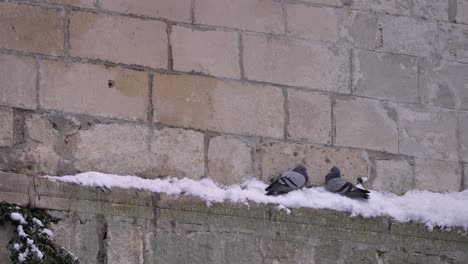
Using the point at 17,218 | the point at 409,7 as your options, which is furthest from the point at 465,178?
the point at 17,218

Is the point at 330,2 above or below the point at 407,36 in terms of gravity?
above

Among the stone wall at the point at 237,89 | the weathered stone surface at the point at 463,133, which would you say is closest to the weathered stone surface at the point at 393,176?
the stone wall at the point at 237,89

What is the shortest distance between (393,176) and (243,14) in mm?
1327

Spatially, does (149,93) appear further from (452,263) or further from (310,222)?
(452,263)

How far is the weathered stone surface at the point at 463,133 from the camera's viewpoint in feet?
28.5

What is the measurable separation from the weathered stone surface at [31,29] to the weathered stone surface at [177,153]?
0.77 meters

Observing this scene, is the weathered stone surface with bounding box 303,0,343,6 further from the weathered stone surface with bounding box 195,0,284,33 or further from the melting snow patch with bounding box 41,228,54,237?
the melting snow patch with bounding box 41,228,54,237

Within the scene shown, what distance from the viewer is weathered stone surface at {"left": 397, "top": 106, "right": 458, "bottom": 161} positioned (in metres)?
8.59

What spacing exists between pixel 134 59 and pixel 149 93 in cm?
22

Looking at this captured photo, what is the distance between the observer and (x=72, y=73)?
Result: 804 cm

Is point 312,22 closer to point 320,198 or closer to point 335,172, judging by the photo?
point 335,172

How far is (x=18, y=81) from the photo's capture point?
26.1ft

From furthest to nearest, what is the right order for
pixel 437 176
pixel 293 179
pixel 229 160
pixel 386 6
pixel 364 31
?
1. pixel 386 6
2. pixel 364 31
3. pixel 437 176
4. pixel 229 160
5. pixel 293 179

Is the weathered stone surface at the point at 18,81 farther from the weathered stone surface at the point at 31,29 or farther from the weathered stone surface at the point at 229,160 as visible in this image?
the weathered stone surface at the point at 229,160
